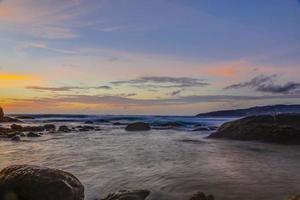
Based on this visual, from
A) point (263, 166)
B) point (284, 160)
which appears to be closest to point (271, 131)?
point (284, 160)

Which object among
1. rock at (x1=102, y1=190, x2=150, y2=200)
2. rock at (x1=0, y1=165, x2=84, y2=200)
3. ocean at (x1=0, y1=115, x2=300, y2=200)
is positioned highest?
rock at (x1=0, y1=165, x2=84, y2=200)

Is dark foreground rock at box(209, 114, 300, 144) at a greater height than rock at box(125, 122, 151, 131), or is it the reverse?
dark foreground rock at box(209, 114, 300, 144)

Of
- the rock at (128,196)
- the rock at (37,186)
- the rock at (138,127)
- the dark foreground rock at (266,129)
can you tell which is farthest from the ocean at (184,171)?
the rock at (138,127)

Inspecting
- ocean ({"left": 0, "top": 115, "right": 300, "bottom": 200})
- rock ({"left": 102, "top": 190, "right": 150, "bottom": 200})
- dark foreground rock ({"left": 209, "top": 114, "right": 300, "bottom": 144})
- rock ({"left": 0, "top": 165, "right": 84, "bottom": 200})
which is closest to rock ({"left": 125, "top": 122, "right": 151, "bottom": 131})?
dark foreground rock ({"left": 209, "top": 114, "right": 300, "bottom": 144})

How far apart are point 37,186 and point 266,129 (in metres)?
23.4

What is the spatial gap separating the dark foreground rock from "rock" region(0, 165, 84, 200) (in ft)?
68.4

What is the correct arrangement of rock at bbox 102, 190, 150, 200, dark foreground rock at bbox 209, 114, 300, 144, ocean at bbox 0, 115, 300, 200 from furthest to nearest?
dark foreground rock at bbox 209, 114, 300, 144
ocean at bbox 0, 115, 300, 200
rock at bbox 102, 190, 150, 200

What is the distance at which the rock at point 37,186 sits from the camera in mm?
9719

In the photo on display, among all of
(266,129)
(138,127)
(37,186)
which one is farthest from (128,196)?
(138,127)

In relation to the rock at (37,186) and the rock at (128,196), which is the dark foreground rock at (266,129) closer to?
the rock at (128,196)

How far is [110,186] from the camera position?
1294 cm

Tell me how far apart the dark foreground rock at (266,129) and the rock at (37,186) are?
68.4 ft

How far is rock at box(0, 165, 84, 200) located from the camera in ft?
31.9

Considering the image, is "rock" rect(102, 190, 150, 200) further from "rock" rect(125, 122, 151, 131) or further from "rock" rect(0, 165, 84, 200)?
"rock" rect(125, 122, 151, 131)
